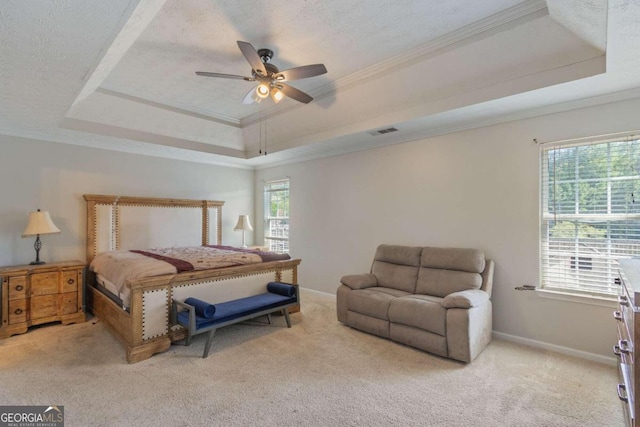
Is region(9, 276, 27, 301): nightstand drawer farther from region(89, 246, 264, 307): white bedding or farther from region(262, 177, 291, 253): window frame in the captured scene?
region(262, 177, 291, 253): window frame

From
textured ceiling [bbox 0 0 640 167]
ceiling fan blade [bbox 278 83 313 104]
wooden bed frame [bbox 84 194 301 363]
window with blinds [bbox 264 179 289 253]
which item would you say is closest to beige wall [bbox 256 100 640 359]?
textured ceiling [bbox 0 0 640 167]

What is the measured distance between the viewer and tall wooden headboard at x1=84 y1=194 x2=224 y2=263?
449cm

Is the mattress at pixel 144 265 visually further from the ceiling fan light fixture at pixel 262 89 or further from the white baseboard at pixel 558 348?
the white baseboard at pixel 558 348

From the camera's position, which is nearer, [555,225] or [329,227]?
[555,225]

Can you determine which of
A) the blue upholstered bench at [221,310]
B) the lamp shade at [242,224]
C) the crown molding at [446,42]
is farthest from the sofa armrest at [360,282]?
the lamp shade at [242,224]

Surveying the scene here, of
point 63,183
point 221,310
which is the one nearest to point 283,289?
point 221,310

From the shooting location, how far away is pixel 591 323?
9.48ft

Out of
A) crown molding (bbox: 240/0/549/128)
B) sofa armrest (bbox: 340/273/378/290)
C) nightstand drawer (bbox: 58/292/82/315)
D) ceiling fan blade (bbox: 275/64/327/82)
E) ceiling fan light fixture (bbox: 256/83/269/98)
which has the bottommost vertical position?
nightstand drawer (bbox: 58/292/82/315)

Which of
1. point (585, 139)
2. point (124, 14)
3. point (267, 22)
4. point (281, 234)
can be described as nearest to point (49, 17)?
point (124, 14)

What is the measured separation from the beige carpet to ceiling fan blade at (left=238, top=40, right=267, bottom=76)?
262cm

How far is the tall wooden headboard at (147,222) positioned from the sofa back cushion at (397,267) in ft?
10.9

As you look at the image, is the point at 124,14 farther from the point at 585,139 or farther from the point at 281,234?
the point at 281,234

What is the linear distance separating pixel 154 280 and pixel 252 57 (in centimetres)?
225

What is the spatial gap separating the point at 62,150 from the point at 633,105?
6.65 m
